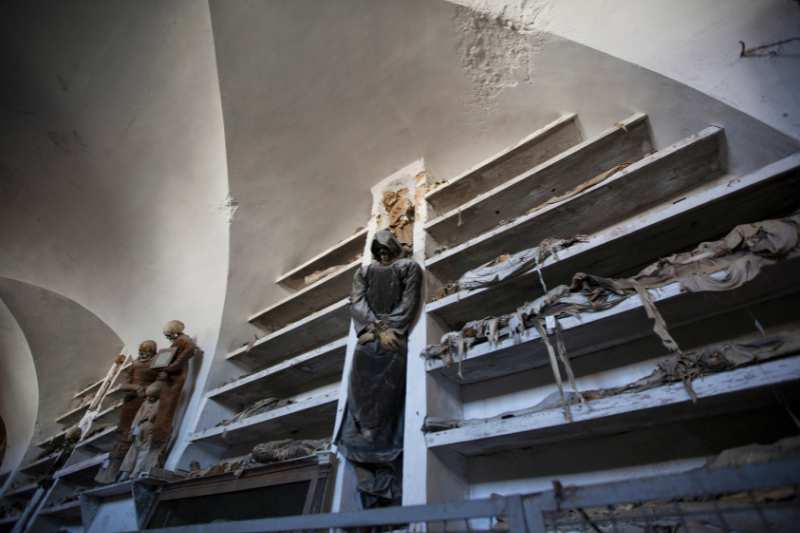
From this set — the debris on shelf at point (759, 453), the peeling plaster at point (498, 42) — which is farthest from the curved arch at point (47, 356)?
the debris on shelf at point (759, 453)

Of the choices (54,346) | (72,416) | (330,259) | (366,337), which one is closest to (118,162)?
(330,259)

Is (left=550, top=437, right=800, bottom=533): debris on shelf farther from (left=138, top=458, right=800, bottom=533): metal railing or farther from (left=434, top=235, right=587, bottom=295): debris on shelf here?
(left=434, top=235, right=587, bottom=295): debris on shelf

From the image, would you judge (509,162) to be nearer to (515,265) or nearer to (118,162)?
(515,265)

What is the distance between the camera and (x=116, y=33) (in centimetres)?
357

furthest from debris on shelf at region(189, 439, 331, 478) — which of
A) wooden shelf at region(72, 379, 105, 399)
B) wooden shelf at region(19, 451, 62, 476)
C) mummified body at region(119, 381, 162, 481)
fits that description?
wooden shelf at region(72, 379, 105, 399)

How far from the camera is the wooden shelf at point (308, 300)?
12.3 ft

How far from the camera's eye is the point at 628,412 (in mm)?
1604

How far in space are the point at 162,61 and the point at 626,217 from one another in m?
4.27

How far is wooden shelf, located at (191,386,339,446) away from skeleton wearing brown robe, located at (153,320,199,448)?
297mm

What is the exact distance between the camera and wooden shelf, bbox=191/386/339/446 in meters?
2.79

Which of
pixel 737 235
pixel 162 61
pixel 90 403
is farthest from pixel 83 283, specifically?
pixel 737 235

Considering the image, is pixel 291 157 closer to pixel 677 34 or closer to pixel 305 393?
pixel 305 393

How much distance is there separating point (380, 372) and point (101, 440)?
160 inches

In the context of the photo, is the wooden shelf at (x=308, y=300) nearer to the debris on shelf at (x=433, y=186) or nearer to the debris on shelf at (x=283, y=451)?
the debris on shelf at (x=433, y=186)
